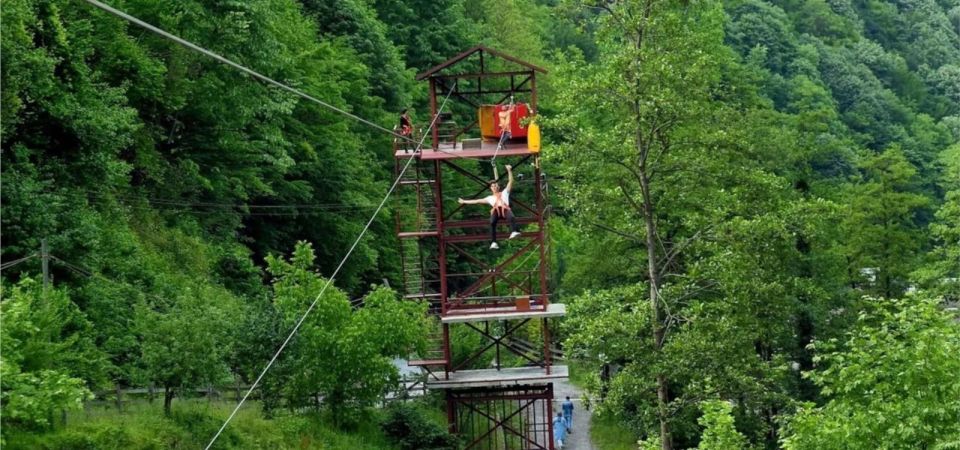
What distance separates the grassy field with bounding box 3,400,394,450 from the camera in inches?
941

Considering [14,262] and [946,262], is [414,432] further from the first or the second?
[946,262]

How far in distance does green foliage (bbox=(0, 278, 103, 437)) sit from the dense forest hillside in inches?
2.8

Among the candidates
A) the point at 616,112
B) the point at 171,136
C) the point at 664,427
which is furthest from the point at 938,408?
the point at 171,136

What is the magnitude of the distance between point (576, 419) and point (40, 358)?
28.1 metres

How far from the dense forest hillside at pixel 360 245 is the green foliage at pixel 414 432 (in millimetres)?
915

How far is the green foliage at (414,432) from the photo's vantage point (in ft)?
110

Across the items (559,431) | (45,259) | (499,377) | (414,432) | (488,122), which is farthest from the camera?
(559,431)

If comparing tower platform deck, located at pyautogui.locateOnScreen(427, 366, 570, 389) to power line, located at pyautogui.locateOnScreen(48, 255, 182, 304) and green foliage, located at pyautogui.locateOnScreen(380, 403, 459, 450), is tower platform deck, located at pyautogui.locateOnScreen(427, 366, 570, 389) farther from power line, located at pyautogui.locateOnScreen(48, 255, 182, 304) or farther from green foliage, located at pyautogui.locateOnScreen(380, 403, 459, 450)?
power line, located at pyautogui.locateOnScreen(48, 255, 182, 304)

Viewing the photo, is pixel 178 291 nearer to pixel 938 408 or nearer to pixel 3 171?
pixel 3 171

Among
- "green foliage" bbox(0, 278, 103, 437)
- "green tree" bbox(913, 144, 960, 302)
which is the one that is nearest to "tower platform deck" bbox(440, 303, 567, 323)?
"green foliage" bbox(0, 278, 103, 437)

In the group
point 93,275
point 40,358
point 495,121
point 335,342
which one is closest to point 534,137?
point 495,121

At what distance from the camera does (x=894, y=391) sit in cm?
2141

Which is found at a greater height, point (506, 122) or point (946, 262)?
point (506, 122)

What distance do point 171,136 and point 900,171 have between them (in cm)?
2572
